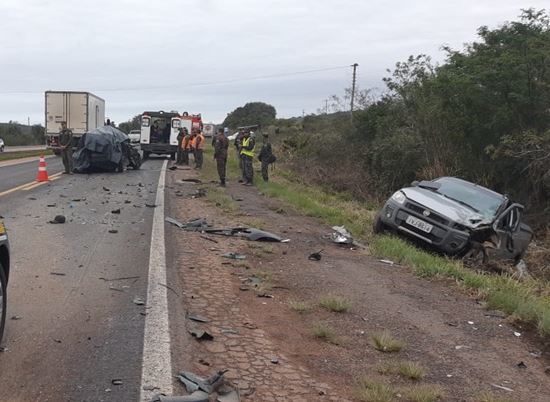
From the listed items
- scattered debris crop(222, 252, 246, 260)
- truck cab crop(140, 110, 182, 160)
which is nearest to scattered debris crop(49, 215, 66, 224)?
scattered debris crop(222, 252, 246, 260)

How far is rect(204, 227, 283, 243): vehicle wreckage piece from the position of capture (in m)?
9.65

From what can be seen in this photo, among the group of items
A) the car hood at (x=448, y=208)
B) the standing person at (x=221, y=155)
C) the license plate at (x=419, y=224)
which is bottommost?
the license plate at (x=419, y=224)

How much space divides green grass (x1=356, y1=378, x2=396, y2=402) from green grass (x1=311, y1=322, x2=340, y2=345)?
0.87 metres

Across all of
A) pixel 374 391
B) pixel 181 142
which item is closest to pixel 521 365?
pixel 374 391

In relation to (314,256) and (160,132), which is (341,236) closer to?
(314,256)

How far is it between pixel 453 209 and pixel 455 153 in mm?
11236

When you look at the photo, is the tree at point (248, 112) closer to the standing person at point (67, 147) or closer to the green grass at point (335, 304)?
the standing person at point (67, 147)

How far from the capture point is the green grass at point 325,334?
5051 mm

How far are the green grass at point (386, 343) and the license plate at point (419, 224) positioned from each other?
17.8ft

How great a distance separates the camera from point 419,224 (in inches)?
411

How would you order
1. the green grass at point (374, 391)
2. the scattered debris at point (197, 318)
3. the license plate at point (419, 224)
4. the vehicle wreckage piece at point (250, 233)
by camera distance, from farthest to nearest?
the license plate at point (419, 224)
the vehicle wreckage piece at point (250, 233)
the scattered debris at point (197, 318)
the green grass at point (374, 391)

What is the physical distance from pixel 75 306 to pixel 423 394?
10.6 ft

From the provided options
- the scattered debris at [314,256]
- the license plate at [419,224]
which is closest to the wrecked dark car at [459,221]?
the license plate at [419,224]

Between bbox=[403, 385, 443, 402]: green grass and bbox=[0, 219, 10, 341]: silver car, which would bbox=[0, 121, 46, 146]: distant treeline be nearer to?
bbox=[0, 219, 10, 341]: silver car
